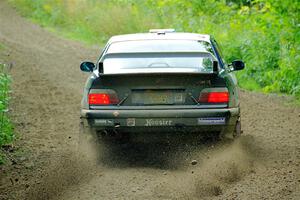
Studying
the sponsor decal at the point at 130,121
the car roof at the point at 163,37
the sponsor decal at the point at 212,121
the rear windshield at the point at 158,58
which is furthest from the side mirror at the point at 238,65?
the sponsor decal at the point at 130,121

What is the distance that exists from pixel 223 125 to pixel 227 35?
10941 millimetres

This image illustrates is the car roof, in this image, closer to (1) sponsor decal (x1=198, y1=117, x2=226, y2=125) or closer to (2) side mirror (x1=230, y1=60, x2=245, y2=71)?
(2) side mirror (x1=230, y1=60, x2=245, y2=71)

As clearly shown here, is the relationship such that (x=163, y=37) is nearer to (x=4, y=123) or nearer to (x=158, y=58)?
(x=158, y=58)

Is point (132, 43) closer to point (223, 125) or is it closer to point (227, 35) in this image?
point (223, 125)

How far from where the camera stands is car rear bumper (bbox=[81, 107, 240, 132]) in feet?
23.9

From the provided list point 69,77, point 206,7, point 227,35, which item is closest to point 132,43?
point 69,77

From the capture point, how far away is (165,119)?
7297 millimetres

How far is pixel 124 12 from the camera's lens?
22.9 meters

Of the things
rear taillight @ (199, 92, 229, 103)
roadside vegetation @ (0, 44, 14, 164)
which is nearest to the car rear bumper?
rear taillight @ (199, 92, 229, 103)

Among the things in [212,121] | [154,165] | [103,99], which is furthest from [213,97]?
[103,99]

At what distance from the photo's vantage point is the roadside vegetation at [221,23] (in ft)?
44.5

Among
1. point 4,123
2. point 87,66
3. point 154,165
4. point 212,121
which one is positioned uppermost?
point 87,66

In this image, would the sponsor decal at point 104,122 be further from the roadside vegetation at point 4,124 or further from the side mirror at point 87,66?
the roadside vegetation at point 4,124

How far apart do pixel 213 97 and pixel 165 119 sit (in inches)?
22.6
